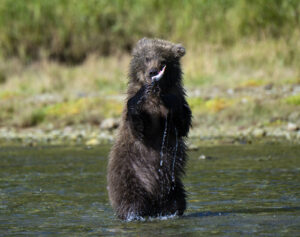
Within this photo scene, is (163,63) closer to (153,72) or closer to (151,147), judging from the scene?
(153,72)

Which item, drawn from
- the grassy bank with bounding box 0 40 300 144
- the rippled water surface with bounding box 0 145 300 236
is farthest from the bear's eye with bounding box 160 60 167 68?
the grassy bank with bounding box 0 40 300 144

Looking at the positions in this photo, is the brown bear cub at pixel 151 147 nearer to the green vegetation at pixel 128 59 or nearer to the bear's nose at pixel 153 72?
the bear's nose at pixel 153 72

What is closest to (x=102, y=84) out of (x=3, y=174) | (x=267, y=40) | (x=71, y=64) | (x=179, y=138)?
(x=71, y=64)

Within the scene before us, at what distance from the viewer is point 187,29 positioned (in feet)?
68.5

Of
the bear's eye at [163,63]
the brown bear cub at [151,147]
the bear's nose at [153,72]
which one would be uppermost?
the bear's eye at [163,63]

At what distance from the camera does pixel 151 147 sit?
6977mm

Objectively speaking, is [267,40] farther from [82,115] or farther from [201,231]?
[201,231]

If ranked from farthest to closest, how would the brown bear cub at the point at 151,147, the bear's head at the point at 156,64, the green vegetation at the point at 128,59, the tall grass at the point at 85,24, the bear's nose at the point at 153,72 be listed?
the tall grass at the point at 85,24 → the green vegetation at the point at 128,59 → the bear's head at the point at 156,64 → the bear's nose at the point at 153,72 → the brown bear cub at the point at 151,147

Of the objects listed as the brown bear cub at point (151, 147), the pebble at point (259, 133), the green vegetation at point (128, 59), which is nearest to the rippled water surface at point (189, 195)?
the brown bear cub at point (151, 147)

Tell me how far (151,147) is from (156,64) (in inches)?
36.4

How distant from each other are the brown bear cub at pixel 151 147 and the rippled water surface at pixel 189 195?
22 cm

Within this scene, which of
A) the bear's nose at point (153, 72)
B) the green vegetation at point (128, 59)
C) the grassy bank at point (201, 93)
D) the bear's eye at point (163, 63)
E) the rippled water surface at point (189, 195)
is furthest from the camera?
the green vegetation at point (128, 59)

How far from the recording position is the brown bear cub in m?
6.72

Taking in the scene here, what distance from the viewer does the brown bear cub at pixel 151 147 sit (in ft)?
22.0
